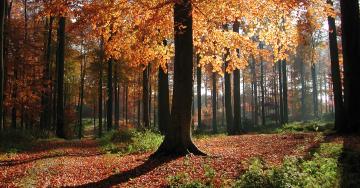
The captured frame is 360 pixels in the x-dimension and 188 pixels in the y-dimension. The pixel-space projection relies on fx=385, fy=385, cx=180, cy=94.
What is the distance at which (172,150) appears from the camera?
12.4 metres

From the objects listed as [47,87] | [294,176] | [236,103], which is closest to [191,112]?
[294,176]

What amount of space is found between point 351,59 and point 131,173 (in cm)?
1031

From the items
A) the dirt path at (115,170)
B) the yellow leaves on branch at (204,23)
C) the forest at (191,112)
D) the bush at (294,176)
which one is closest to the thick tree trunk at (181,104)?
the forest at (191,112)

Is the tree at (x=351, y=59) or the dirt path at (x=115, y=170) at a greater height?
the tree at (x=351, y=59)

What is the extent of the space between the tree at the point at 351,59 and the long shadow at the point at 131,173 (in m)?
7.95

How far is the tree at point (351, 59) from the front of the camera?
50.0 feet

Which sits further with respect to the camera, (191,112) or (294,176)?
(191,112)

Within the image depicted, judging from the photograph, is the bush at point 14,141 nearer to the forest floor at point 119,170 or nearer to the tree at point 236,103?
the forest floor at point 119,170

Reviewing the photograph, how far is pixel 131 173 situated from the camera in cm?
1056

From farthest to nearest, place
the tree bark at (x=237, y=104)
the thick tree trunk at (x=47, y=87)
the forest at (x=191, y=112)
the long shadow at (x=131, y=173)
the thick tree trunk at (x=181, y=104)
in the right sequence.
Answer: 1. the thick tree trunk at (x=47, y=87)
2. the tree bark at (x=237, y=104)
3. the thick tree trunk at (x=181, y=104)
4. the long shadow at (x=131, y=173)
5. the forest at (x=191, y=112)

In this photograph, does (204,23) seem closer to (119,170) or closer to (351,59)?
(351,59)

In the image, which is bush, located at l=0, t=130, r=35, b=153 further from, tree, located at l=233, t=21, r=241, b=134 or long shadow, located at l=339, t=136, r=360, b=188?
tree, located at l=233, t=21, r=241, b=134

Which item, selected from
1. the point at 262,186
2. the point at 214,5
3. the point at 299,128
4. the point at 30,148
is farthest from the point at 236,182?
the point at 299,128

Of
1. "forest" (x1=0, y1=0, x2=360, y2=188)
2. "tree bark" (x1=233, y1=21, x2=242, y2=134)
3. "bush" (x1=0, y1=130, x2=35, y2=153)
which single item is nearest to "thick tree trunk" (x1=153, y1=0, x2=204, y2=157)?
"forest" (x1=0, y1=0, x2=360, y2=188)
